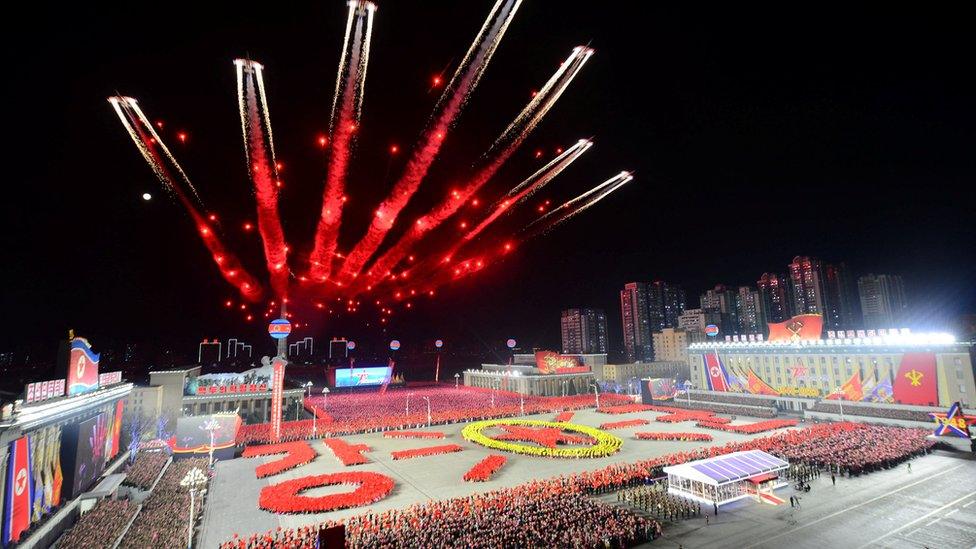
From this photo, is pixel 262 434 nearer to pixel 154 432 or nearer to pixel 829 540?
pixel 154 432

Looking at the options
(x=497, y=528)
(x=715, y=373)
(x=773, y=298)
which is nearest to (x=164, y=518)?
(x=497, y=528)

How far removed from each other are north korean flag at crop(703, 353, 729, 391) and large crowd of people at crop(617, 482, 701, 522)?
5018 cm

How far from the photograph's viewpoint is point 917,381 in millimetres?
51156

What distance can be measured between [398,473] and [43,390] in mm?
22541

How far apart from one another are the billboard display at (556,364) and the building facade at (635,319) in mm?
80568

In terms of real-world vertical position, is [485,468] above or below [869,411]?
below

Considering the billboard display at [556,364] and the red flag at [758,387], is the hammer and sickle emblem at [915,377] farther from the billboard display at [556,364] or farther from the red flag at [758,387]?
the billboard display at [556,364]

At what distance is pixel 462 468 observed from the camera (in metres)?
37.1

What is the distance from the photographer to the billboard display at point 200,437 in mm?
40031

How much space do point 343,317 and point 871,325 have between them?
169 m

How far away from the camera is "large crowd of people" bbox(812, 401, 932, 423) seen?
47091 mm

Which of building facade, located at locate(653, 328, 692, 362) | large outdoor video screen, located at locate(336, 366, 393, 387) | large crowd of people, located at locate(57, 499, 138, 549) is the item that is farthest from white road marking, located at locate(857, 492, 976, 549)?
building facade, located at locate(653, 328, 692, 362)

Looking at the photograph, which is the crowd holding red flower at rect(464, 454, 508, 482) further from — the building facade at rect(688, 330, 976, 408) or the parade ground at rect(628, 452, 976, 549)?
the building facade at rect(688, 330, 976, 408)

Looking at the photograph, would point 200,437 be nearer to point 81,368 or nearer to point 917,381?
point 81,368
